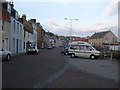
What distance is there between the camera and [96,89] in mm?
10609

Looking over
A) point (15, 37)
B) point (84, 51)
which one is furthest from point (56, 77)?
point (15, 37)

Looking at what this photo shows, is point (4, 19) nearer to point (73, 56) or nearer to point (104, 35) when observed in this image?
point (73, 56)

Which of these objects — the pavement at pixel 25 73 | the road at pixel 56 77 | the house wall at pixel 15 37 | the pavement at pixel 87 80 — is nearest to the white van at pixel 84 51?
the house wall at pixel 15 37

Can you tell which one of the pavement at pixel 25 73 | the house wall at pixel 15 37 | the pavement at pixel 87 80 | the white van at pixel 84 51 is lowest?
the pavement at pixel 87 80

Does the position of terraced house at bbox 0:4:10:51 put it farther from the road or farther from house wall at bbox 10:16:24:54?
the road

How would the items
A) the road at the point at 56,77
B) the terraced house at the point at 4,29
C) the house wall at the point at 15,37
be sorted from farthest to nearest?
the house wall at the point at 15,37 < the terraced house at the point at 4,29 < the road at the point at 56,77

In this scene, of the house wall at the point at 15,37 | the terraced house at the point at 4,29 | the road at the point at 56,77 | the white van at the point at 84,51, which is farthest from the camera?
the house wall at the point at 15,37

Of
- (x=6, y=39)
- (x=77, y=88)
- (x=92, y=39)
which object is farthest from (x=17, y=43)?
(x=92, y=39)

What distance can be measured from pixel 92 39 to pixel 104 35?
798 inches

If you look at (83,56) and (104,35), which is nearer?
(83,56)

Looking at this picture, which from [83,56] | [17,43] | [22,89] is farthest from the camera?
[17,43]

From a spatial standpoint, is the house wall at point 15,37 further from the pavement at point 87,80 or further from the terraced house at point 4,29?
the pavement at point 87,80

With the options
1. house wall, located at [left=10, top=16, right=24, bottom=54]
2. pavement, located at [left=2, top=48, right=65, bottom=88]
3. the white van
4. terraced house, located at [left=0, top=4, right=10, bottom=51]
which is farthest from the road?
house wall, located at [left=10, top=16, right=24, bottom=54]

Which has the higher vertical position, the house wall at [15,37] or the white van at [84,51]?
the house wall at [15,37]
